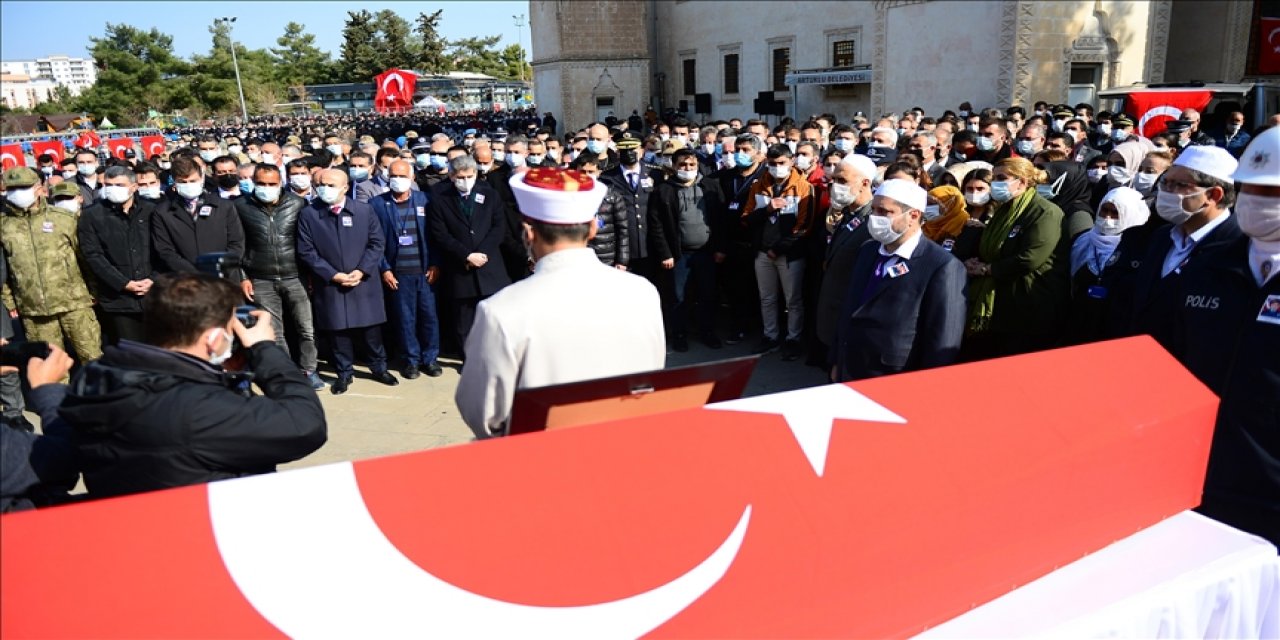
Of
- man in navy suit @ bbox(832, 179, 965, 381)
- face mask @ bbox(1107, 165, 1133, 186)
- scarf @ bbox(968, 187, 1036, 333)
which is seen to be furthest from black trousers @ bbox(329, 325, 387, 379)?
face mask @ bbox(1107, 165, 1133, 186)

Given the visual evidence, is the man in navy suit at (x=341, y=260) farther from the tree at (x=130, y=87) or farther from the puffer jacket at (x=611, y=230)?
the tree at (x=130, y=87)

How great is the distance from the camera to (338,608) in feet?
5.25

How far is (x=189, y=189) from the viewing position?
583cm

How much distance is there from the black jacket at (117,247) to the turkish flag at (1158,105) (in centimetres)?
1346

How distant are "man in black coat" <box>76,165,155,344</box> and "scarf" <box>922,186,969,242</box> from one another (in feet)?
18.8

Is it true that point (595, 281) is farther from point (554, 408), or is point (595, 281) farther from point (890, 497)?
point (890, 497)

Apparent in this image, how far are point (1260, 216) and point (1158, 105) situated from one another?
42.8 feet

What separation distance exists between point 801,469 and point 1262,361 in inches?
69.0

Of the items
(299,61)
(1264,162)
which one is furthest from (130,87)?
(1264,162)

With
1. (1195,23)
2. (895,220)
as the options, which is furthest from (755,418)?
(1195,23)

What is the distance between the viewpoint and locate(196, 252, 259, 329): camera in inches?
92.0

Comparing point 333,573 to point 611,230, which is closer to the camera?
point 333,573

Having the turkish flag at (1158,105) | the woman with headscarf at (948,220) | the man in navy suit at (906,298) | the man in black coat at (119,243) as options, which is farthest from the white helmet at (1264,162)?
the turkish flag at (1158,105)

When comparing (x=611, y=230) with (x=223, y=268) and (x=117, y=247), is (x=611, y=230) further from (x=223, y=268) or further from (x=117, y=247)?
(x=223, y=268)
